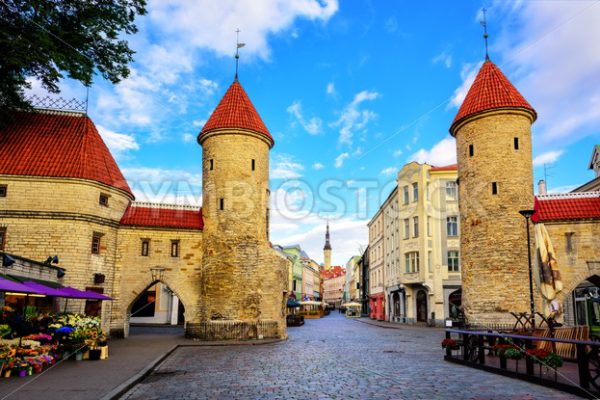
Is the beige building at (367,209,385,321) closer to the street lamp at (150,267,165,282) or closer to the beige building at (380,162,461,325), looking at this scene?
the beige building at (380,162,461,325)

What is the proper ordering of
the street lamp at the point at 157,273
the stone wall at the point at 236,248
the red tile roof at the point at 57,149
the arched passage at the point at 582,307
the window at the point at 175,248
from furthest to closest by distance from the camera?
1. the arched passage at the point at 582,307
2. the window at the point at 175,248
3. the street lamp at the point at 157,273
4. the stone wall at the point at 236,248
5. the red tile roof at the point at 57,149

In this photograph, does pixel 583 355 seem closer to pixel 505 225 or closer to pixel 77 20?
pixel 505 225

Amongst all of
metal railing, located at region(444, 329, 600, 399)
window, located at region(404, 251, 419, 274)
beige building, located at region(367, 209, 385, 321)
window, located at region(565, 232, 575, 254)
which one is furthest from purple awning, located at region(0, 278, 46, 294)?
beige building, located at region(367, 209, 385, 321)

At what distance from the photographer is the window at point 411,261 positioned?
132ft

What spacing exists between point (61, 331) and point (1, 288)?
186 inches

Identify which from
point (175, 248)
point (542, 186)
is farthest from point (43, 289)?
point (542, 186)

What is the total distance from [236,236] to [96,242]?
6892 mm

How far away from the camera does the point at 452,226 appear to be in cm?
3997

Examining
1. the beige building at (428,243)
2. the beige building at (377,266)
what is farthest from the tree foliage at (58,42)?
the beige building at (377,266)

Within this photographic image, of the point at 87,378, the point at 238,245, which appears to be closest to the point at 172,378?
the point at 87,378

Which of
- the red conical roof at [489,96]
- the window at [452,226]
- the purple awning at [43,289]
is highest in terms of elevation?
the red conical roof at [489,96]

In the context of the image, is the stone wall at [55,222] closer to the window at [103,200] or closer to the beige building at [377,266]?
the window at [103,200]

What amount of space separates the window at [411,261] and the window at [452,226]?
3.16m

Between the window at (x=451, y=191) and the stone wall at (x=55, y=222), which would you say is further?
the window at (x=451, y=191)
